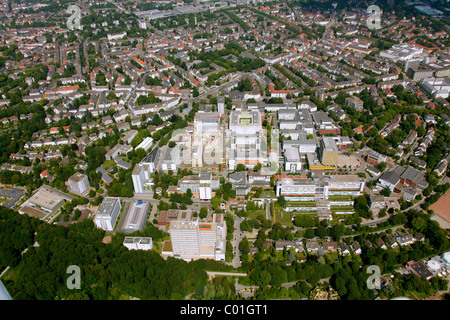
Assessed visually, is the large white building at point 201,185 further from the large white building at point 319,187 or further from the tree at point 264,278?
the tree at point 264,278

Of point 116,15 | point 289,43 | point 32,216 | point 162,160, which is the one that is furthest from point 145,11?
point 32,216

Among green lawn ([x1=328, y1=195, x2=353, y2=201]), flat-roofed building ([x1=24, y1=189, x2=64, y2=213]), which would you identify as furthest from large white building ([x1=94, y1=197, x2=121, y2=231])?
green lawn ([x1=328, y1=195, x2=353, y2=201])

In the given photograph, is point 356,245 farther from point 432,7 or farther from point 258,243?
point 432,7

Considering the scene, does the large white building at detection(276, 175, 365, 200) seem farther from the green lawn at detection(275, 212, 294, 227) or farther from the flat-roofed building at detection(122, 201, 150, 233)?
the flat-roofed building at detection(122, 201, 150, 233)

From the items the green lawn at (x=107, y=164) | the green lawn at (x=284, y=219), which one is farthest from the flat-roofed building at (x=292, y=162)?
the green lawn at (x=107, y=164)

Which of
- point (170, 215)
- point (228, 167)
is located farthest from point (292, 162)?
point (170, 215)

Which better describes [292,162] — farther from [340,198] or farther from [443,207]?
[443,207]
